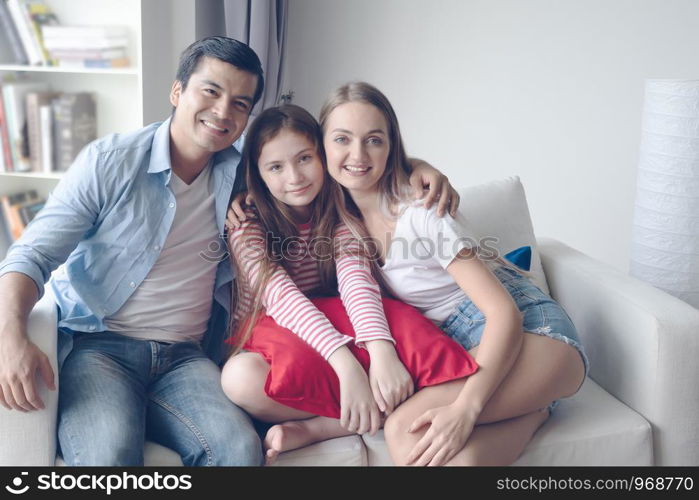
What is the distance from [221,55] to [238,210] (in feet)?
1.09

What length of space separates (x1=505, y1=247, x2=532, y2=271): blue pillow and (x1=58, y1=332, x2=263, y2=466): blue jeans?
2.50 ft

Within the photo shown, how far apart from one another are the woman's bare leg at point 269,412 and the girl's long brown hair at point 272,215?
14cm

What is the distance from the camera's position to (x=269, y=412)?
4.81 feet

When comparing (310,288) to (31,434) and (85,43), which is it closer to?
(31,434)

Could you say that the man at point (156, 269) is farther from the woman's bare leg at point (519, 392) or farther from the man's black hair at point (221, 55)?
the woman's bare leg at point (519, 392)

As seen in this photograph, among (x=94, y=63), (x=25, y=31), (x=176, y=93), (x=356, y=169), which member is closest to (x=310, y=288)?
(x=356, y=169)

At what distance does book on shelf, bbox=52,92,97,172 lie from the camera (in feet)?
9.23

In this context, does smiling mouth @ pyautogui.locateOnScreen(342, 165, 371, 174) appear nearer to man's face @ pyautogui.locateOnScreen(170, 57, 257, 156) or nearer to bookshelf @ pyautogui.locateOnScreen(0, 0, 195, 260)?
man's face @ pyautogui.locateOnScreen(170, 57, 257, 156)

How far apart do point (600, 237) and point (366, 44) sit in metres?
1.33

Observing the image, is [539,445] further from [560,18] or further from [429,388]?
[560,18]

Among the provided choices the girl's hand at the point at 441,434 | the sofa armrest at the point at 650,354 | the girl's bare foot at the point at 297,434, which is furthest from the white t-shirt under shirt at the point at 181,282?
the sofa armrest at the point at 650,354

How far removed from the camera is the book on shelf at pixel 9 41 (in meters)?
2.74

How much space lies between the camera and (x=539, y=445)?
149 cm

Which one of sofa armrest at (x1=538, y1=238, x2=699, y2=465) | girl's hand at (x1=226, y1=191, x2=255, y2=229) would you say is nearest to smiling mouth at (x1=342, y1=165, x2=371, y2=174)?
girl's hand at (x1=226, y1=191, x2=255, y2=229)
